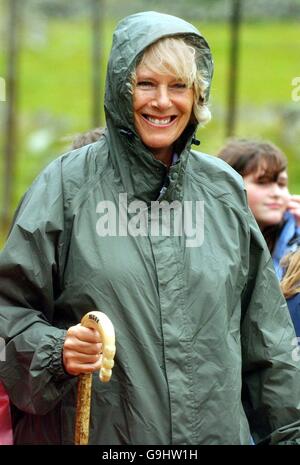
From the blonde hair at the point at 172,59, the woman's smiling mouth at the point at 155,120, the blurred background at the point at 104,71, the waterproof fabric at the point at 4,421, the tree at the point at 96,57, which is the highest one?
the blonde hair at the point at 172,59

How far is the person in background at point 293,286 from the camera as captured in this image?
165 inches


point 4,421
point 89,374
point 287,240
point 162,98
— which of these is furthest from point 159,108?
point 287,240

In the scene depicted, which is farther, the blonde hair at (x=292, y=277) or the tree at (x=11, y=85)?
the tree at (x=11, y=85)

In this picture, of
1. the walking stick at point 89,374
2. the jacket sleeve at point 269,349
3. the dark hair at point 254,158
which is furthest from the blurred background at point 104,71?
the walking stick at point 89,374

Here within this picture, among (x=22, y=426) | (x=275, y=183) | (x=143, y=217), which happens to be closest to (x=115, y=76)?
(x=143, y=217)

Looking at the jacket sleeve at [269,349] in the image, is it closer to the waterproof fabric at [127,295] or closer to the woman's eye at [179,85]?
the waterproof fabric at [127,295]

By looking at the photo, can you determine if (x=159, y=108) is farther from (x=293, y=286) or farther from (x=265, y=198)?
(x=265, y=198)

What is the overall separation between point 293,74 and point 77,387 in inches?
620

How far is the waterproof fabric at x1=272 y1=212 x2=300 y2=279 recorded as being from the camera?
4758 millimetres

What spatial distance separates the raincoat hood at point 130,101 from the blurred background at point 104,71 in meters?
11.3

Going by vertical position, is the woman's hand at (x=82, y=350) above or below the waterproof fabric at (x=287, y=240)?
above

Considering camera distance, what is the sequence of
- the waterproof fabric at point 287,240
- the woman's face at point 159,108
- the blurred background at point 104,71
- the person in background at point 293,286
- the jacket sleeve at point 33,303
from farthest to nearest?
the blurred background at point 104,71 < the waterproof fabric at point 287,240 < the person in background at point 293,286 < the woman's face at point 159,108 < the jacket sleeve at point 33,303

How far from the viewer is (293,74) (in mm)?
18484
